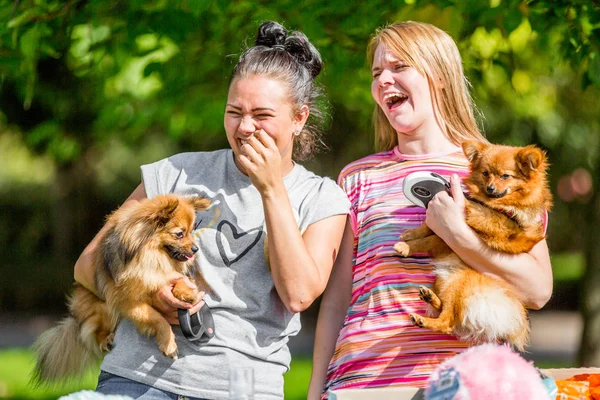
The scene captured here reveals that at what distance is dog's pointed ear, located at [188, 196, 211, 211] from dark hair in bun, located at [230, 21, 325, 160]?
1.55ft

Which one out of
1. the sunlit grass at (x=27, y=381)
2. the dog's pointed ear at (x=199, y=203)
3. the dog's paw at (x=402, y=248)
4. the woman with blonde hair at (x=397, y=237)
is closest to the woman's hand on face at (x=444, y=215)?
the woman with blonde hair at (x=397, y=237)

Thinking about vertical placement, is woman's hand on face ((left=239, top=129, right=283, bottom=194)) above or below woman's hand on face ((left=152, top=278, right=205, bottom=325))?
above

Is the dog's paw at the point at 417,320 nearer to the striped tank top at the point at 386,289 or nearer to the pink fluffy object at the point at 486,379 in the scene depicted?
the striped tank top at the point at 386,289

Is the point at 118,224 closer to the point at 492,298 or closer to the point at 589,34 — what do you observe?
the point at 492,298

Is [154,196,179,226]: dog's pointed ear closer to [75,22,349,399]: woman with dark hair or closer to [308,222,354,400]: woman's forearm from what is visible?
[75,22,349,399]: woman with dark hair

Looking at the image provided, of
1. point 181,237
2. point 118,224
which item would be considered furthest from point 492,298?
point 118,224

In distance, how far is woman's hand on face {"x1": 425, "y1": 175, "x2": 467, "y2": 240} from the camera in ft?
9.11

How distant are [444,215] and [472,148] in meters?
0.34

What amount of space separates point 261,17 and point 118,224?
2.33 m

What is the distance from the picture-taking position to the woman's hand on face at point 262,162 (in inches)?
105

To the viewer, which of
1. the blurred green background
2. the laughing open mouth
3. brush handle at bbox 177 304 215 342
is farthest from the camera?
the blurred green background

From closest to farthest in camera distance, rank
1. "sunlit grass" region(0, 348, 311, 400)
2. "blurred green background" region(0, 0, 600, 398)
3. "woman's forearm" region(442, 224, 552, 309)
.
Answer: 1. "woman's forearm" region(442, 224, 552, 309)
2. "blurred green background" region(0, 0, 600, 398)
3. "sunlit grass" region(0, 348, 311, 400)

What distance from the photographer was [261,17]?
5.06 m

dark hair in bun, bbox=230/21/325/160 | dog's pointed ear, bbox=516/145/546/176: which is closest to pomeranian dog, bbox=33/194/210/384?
dark hair in bun, bbox=230/21/325/160
